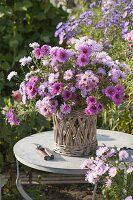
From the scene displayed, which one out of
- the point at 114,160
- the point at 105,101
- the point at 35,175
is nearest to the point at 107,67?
the point at 105,101

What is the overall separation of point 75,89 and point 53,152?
46 cm

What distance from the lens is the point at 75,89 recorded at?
9.87 feet

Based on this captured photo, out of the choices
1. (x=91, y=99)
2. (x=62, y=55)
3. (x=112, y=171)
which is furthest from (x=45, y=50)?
(x=112, y=171)

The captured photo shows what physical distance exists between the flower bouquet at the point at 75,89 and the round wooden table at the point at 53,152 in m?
0.12

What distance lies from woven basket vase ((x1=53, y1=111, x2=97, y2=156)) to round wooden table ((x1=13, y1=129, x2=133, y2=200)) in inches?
1.9

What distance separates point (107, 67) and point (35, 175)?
5.61 ft

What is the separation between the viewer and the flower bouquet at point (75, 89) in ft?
9.78

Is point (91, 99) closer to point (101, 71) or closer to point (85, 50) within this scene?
point (101, 71)

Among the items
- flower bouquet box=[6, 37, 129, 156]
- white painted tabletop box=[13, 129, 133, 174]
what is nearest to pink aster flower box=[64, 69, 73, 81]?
flower bouquet box=[6, 37, 129, 156]

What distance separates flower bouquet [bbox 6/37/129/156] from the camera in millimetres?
2980

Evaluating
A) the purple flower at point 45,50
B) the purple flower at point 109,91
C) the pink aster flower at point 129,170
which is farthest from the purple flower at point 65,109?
the pink aster flower at point 129,170

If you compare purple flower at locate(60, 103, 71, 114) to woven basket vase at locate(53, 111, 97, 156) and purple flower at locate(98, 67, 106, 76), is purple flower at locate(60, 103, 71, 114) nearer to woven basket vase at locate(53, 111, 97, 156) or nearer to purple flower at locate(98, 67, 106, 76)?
woven basket vase at locate(53, 111, 97, 156)

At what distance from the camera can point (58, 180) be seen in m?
4.43

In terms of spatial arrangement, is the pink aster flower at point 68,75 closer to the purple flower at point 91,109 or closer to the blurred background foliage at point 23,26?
the purple flower at point 91,109
